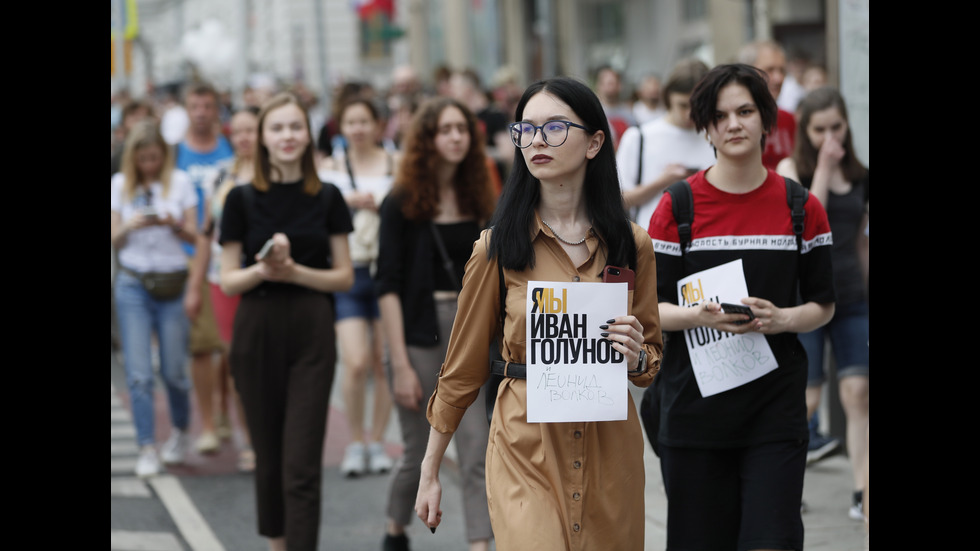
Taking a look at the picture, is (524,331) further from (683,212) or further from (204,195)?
(204,195)

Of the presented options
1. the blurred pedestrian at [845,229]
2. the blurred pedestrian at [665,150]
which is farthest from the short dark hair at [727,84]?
the blurred pedestrian at [665,150]

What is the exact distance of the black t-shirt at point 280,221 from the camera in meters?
5.75

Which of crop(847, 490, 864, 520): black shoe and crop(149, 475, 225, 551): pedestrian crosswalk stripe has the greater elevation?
crop(847, 490, 864, 520): black shoe

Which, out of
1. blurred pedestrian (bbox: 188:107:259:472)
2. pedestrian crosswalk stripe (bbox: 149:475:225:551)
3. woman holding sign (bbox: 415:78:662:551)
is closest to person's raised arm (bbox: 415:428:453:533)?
woman holding sign (bbox: 415:78:662:551)

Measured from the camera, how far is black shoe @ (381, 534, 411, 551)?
5.94 m

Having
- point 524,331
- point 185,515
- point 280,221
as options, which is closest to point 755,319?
point 524,331

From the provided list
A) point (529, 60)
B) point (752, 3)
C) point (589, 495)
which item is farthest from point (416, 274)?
point (529, 60)

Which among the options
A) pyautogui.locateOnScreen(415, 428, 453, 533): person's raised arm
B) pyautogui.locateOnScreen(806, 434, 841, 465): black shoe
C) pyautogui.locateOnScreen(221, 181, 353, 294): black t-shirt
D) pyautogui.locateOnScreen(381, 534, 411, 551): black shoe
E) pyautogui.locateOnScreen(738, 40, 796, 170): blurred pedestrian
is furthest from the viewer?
pyautogui.locateOnScreen(738, 40, 796, 170): blurred pedestrian

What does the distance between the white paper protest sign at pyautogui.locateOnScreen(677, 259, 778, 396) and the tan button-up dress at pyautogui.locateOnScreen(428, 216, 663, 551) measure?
529mm

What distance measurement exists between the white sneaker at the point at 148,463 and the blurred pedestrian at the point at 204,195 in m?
0.60

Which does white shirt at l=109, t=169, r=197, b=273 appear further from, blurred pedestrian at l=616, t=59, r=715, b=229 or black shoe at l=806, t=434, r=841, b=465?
black shoe at l=806, t=434, r=841, b=465

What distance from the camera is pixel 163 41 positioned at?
85.9 m

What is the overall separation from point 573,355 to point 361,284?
14.2 ft

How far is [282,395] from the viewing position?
5.71 metres
